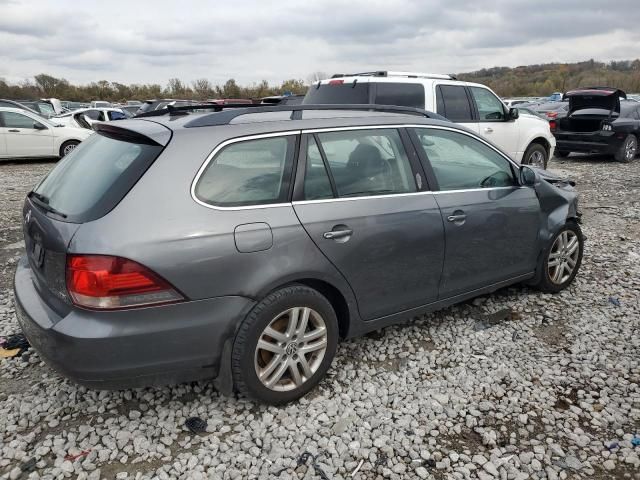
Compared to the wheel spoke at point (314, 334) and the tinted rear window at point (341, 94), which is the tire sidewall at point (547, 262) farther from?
the tinted rear window at point (341, 94)

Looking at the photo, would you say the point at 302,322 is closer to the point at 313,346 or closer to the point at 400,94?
the point at 313,346

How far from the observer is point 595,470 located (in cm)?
248

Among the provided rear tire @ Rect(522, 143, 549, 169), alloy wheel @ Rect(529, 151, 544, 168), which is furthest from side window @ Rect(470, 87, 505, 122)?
alloy wheel @ Rect(529, 151, 544, 168)

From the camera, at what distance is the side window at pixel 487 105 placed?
8094 mm

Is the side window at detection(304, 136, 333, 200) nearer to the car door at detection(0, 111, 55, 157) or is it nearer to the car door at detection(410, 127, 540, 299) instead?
the car door at detection(410, 127, 540, 299)

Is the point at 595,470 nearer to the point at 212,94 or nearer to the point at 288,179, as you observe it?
the point at 288,179

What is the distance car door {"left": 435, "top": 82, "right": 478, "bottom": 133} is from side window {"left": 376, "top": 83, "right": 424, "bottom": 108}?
0.34 metres

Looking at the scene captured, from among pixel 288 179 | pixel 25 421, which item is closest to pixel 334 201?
pixel 288 179

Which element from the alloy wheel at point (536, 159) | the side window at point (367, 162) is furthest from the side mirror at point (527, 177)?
the alloy wheel at point (536, 159)

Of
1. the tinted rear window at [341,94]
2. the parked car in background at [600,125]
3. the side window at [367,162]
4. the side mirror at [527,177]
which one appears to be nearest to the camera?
the side window at [367,162]

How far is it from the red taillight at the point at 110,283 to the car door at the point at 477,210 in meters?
2.00

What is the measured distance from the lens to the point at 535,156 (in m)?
9.66

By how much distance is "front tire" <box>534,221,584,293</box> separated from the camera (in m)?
4.29

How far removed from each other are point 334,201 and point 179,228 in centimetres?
95
